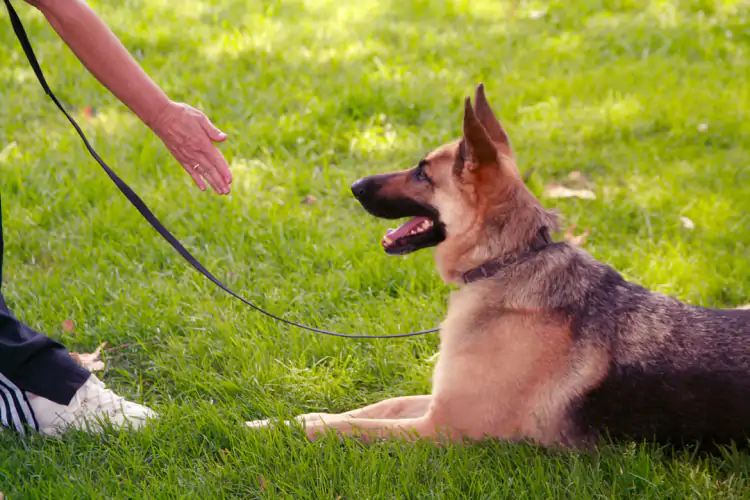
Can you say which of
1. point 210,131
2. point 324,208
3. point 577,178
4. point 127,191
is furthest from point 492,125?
point 577,178

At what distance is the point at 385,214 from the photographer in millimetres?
3473

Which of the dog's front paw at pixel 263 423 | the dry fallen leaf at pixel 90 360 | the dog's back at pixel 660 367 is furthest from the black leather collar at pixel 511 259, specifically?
the dry fallen leaf at pixel 90 360

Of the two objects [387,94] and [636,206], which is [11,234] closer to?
[387,94]

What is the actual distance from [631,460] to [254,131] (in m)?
3.99

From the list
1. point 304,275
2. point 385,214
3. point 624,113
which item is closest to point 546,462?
point 385,214

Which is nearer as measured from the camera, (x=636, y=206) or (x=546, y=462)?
(x=546, y=462)

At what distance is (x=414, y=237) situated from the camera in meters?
3.40

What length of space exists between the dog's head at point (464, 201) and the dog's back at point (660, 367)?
1.01 feet

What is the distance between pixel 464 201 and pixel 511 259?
32cm

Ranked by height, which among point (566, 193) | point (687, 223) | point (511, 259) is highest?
point (511, 259)

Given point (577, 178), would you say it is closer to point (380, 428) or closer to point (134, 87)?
point (380, 428)

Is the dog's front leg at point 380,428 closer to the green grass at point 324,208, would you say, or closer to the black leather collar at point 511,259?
the green grass at point 324,208

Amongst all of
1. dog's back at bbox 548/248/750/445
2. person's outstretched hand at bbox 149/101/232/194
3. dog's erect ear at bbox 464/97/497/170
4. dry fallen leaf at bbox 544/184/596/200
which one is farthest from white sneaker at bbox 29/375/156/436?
dry fallen leaf at bbox 544/184/596/200

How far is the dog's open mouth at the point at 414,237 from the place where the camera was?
336 centimetres
